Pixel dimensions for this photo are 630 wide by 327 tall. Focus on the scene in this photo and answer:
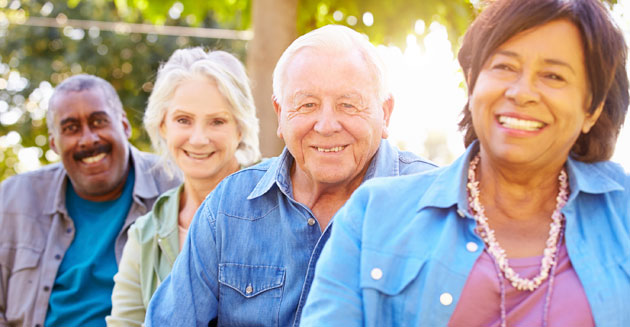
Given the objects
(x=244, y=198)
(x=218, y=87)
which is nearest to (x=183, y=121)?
(x=218, y=87)

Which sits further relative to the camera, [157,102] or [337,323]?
[157,102]

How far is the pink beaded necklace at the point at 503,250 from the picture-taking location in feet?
6.22

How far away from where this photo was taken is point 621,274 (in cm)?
188

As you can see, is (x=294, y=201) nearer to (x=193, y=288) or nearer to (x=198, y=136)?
(x=193, y=288)

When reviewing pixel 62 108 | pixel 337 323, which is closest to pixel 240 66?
pixel 62 108

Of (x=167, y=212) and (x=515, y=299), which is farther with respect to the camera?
(x=167, y=212)

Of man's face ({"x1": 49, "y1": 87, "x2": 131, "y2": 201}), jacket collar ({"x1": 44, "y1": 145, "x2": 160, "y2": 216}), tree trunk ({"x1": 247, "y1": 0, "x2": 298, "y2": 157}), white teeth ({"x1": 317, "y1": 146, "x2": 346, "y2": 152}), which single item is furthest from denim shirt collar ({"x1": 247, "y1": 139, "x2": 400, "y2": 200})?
tree trunk ({"x1": 247, "y1": 0, "x2": 298, "y2": 157})

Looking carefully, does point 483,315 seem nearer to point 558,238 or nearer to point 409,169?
point 558,238

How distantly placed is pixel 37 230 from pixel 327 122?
2.12 m

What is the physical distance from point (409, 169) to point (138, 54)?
37.1ft

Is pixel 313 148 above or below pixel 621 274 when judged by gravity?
above

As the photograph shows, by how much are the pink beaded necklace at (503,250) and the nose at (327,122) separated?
557 mm

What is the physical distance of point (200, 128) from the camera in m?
3.37

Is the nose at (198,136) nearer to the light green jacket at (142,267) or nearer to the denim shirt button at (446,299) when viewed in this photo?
the light green jacket at (142,267)
